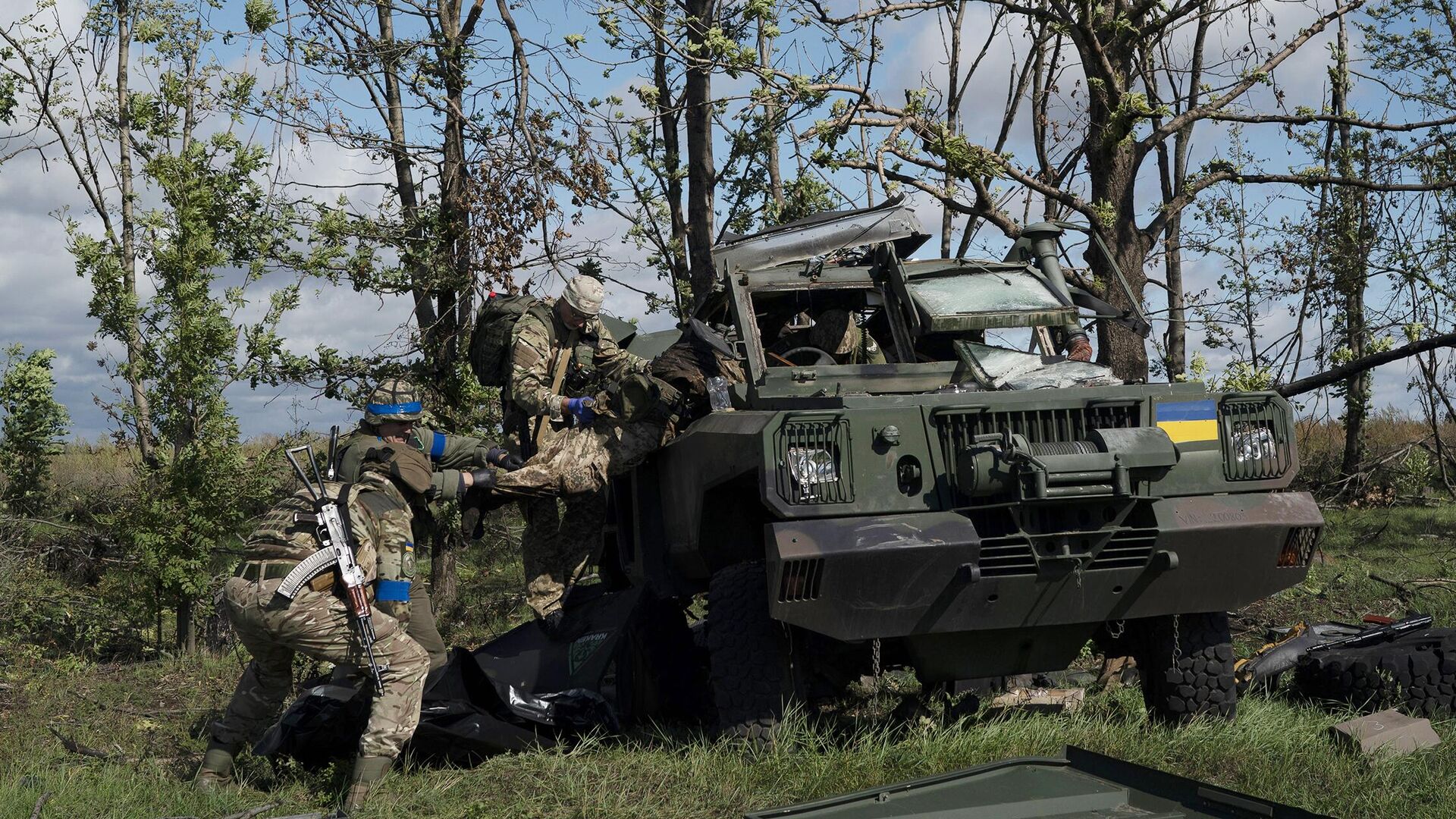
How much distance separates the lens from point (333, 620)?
4914mm

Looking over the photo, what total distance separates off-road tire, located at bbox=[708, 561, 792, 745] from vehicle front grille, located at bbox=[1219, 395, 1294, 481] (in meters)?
1.75

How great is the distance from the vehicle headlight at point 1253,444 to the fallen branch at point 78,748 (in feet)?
15.4

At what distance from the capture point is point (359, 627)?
489cm

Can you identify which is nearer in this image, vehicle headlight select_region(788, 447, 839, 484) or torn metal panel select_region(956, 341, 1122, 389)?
vehicle headlight select_region(788, 447, 839, 484)

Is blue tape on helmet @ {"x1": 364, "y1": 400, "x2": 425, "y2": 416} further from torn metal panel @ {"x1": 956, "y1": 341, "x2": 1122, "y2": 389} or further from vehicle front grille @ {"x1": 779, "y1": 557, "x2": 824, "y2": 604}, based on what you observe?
torn metal panel @ {"x1": 956, "y1": 341, "x2": 1122, "y2": 389}

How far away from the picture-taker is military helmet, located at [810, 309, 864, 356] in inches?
257

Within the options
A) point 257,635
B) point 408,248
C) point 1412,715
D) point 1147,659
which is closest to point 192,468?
point 408,248

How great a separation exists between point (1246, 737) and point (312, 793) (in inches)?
138

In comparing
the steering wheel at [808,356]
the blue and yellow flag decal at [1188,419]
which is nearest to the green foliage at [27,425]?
the steering wheel at [808,356]

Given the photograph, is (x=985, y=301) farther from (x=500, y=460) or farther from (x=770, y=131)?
(x=770, y=131)

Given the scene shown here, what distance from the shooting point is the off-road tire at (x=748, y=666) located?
16.3 feet

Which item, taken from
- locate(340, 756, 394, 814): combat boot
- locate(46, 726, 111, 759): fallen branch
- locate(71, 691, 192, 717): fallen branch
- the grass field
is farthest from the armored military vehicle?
locate(71, 691, 192, 717): fallen branch

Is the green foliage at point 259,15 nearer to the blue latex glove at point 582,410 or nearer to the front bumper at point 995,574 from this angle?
the blue latex glove at point 582,410

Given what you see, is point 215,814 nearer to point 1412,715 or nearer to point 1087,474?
point 1087,474
